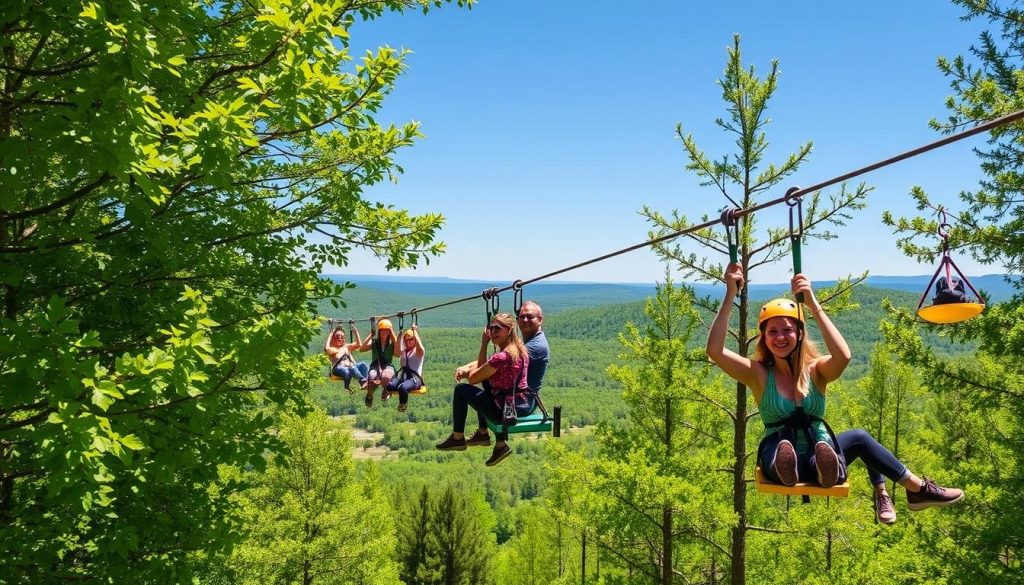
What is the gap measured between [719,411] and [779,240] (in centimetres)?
563

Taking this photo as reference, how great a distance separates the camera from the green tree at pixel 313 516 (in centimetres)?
1550

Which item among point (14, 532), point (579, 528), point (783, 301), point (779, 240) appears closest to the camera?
point (783, 301)

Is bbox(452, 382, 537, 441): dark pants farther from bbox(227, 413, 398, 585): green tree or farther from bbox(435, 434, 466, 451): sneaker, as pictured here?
bbox(227, 413, 398, 585): green tree

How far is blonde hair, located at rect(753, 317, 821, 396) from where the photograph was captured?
3.94 meters

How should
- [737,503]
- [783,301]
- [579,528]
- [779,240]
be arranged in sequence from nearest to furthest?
[783,301], [779,240], [737,503], [579,528]

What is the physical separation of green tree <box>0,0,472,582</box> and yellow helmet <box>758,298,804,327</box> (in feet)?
11.0

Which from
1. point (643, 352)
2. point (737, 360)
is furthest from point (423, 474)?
point (737, 360)

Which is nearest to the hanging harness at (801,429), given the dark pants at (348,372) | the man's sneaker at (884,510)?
the man's sneaker at (884,510)

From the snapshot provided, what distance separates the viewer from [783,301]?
4105mm

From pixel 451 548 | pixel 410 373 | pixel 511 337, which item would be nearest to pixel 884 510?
pixel 511 337

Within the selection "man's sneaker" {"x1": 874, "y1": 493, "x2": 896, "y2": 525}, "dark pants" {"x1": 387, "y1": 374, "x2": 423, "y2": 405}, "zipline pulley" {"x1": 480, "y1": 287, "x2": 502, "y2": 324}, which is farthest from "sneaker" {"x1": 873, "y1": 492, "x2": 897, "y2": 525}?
"dark pants" {"x1": 387, "y1": 374, "x2": 423, "y2": 405}

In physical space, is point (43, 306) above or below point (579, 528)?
above

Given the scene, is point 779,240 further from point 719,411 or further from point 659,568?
point 659,568

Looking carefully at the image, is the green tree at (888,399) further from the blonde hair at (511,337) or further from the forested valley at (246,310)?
the blonde hair at (511,337)
